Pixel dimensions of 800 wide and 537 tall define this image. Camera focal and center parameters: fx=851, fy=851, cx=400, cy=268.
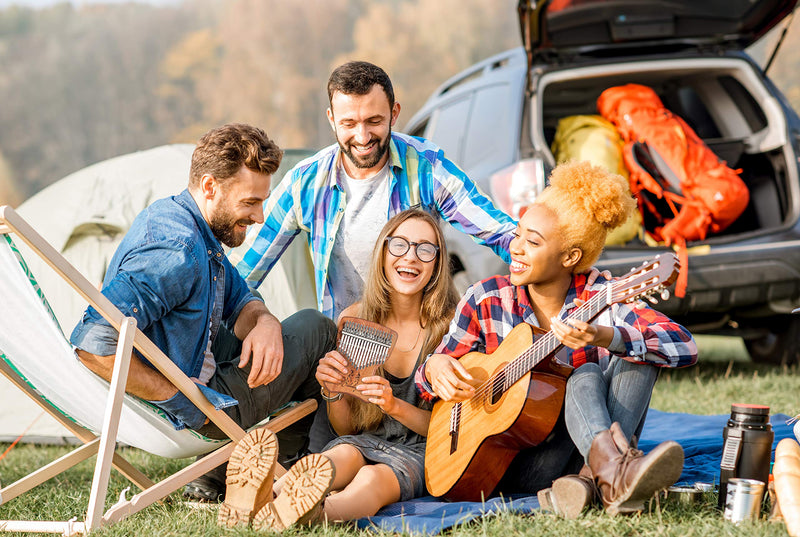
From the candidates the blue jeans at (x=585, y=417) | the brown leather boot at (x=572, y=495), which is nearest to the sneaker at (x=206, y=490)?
the blue jeans at (x=585, y=417)

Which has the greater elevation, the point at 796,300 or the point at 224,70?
the point at 224,70

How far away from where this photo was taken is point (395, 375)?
308 centimetres

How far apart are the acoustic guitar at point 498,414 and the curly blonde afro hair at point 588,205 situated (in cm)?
27

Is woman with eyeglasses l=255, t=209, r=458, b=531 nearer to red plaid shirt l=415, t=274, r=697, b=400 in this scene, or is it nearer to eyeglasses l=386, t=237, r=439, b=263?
eyeglasses l=386, t=237, r=439, b=263

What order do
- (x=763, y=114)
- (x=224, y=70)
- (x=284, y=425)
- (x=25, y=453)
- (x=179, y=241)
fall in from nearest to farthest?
(x=179, y=241) < (x=284, y=425) < (x=25, y=453) < (x=763, y=114) < (x=224, y=70)

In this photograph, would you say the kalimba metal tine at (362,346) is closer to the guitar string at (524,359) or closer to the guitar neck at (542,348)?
the guitar string at (524,359)

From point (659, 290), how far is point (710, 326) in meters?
2.88

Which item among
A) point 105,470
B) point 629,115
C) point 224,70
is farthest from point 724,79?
point 224,70

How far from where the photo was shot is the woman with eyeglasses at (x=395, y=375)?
9.00ft

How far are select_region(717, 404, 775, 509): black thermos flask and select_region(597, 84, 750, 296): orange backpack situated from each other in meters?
1.95

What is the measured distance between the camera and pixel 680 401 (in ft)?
15.2

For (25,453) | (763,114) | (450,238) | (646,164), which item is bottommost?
(25,453)

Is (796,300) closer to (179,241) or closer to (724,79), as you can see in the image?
(724,79)

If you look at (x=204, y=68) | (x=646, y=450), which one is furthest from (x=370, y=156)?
(x=204, y=68)
